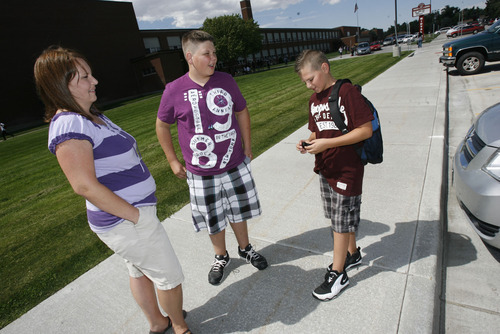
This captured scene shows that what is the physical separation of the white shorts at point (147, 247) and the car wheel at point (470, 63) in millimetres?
12859

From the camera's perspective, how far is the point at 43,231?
4.01 m

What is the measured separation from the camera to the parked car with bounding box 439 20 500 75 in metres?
9.95

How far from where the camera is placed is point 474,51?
10.5 meters

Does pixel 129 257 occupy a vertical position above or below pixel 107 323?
above

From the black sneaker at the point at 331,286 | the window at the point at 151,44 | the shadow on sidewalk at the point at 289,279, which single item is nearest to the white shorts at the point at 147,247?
the shadow on sidewalk at the point at 289,279

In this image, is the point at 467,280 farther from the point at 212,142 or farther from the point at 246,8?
the point at 246,8

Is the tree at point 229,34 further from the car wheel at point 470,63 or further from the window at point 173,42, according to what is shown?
the car wheel at point 470,63

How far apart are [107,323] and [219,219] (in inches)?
45.3

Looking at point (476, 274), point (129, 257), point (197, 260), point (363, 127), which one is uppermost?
point (363, 127)

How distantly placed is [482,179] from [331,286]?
146 cm

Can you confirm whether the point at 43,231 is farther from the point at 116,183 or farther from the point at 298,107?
the point at 298,107

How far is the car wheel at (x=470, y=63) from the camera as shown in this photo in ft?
34.5

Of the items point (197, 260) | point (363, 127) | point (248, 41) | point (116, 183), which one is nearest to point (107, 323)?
point (197, 260)

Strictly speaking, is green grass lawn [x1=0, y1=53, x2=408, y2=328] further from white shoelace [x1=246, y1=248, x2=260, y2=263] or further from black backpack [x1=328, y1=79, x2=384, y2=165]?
black backpack [x1=328, y1=79, x2=384, y2=165]
